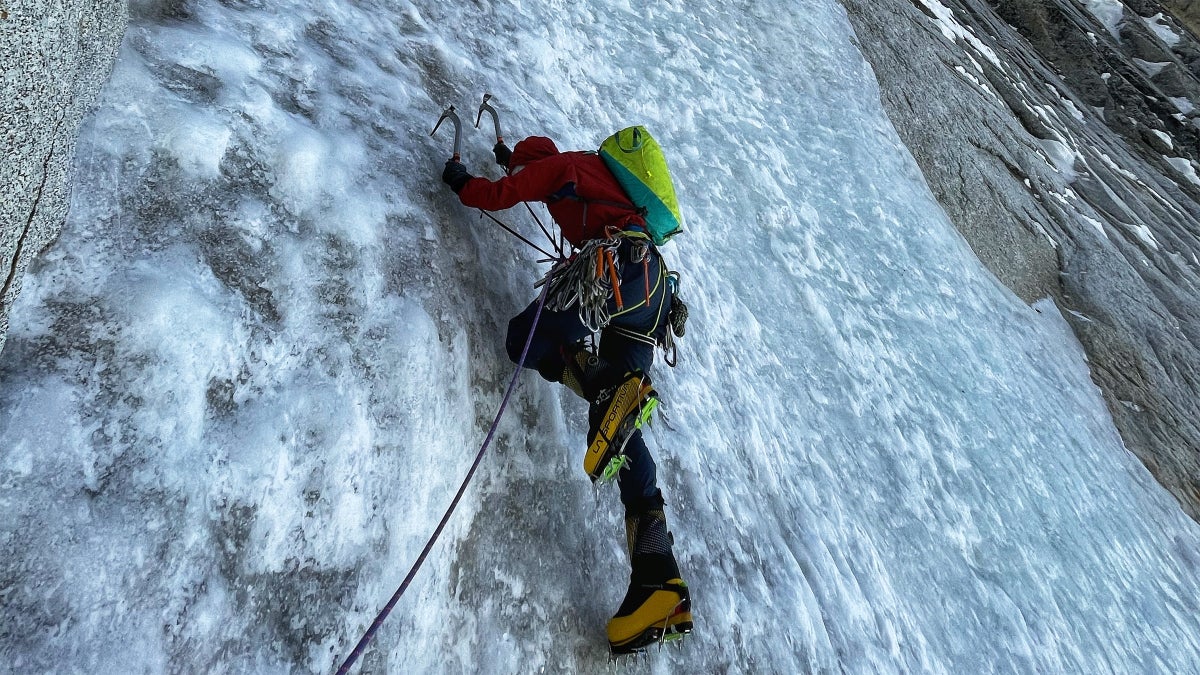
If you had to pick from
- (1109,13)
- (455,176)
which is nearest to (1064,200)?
(455,176)

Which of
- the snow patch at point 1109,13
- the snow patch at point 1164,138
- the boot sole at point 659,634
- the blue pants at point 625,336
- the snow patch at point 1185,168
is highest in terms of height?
the snow patch at point 1109,13

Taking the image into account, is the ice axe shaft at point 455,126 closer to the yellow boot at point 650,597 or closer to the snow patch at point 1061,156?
the yellow boot at point 650,597

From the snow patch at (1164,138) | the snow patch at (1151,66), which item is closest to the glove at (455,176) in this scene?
the snow patch at (1164,138)

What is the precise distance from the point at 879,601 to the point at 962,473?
1372 millimetres

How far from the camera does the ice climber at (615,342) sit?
Result: 226 cm

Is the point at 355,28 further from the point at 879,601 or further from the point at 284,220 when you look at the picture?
the point at 879,601

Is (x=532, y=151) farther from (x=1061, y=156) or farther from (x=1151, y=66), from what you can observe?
(x=1151, y=66)

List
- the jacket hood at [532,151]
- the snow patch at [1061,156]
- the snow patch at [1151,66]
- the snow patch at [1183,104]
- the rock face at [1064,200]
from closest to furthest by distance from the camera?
1. the jacket hood at [532,151]
2. the rock face at [1064,200]
3. the snow patch at [1061,156]
4. the snow patch at [1183,104]
5. the snow patch at [1151,66]

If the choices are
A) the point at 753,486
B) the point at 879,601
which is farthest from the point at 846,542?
the point at 753,486

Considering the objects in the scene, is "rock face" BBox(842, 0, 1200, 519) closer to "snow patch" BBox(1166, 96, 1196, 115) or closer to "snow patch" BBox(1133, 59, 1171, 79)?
"snow patch" BBox(1166, 96, 1196, 115)

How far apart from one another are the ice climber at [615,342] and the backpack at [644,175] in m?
0.05

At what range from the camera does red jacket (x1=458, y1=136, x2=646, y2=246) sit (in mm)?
2705

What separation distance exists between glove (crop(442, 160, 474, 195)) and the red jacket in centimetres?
3

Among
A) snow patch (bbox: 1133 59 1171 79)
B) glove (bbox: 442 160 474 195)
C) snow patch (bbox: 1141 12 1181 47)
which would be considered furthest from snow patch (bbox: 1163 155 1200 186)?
glove (bbox: 442 160 474 195)
